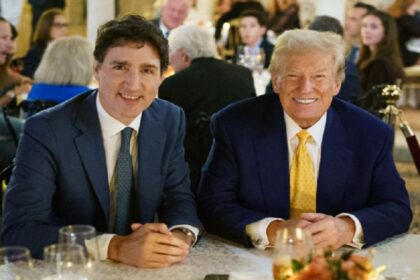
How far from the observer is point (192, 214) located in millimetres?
2352

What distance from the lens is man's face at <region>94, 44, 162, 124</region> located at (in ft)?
7.59

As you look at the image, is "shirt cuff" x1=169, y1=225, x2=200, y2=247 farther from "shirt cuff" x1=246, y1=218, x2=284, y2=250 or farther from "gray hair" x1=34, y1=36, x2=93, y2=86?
"gray hair" x1=34, y1=36, x2=93, y2=86

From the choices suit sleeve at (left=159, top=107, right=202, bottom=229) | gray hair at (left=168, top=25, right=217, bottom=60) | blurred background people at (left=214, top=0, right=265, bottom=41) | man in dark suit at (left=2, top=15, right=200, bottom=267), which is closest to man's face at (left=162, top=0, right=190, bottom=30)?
blurred background people at (left=214, top=0, right=265, bottom=41)

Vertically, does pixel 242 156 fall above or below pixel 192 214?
above

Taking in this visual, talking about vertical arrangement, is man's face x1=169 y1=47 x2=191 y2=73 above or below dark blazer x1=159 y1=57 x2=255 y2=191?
above

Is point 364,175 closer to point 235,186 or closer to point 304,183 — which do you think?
point 304,183

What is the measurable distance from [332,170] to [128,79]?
66 centimetres

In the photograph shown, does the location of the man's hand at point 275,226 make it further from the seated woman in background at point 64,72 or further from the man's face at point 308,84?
the seated woman in background at point 64,72

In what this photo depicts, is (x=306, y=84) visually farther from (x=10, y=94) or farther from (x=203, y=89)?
(x=10, y=94)

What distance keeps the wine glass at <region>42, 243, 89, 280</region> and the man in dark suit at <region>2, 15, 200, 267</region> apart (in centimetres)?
47

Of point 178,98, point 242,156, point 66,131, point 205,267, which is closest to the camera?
point 205,267

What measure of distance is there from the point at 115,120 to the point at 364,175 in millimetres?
756

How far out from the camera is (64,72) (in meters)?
4.77

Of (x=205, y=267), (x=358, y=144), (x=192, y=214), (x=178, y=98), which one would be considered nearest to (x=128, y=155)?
(x=192, y=214)
